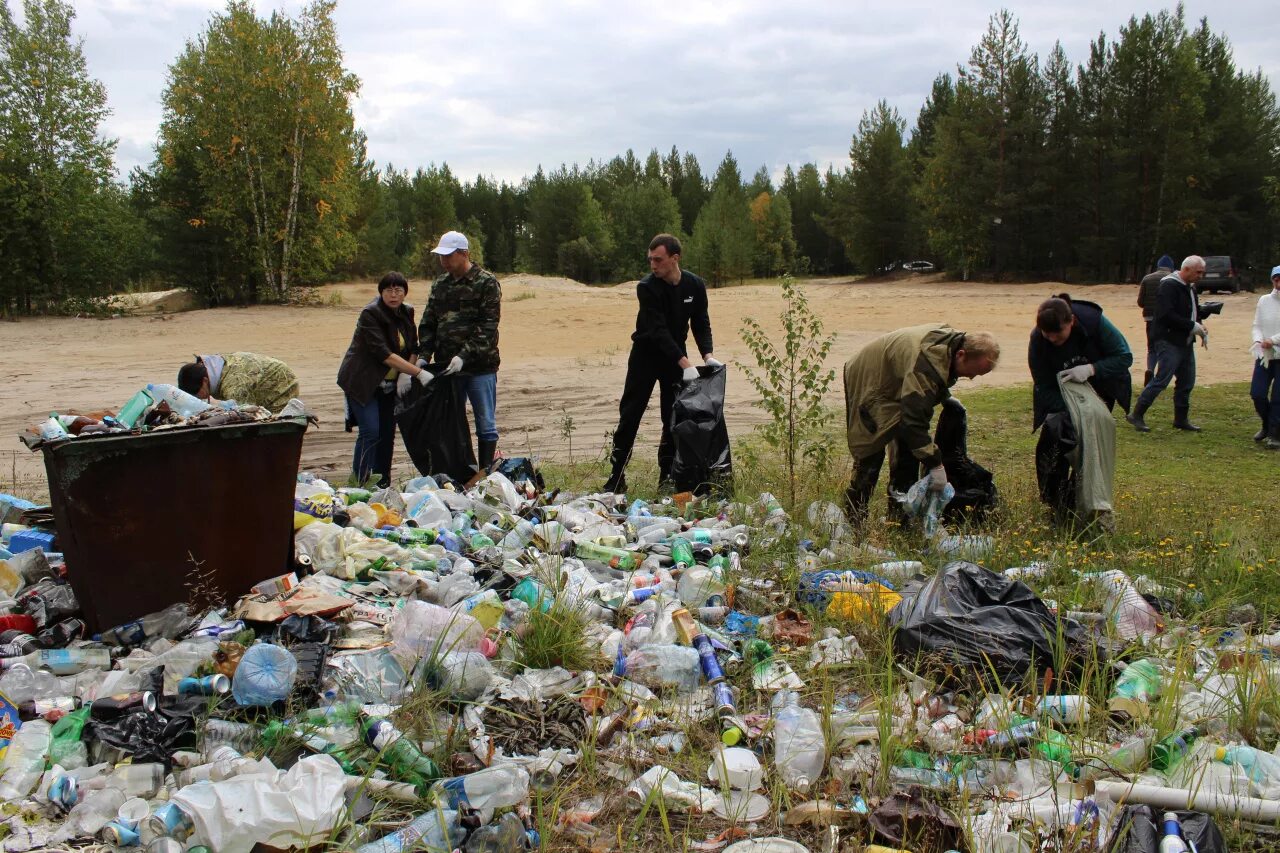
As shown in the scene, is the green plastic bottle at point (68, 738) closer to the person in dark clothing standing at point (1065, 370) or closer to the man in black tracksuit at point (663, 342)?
the man in black tracksuit at point (663, 342)

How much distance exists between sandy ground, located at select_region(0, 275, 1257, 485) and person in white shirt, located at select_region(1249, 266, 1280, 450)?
389 cm

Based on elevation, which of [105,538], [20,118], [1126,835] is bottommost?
[1126,835]

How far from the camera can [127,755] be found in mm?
2797

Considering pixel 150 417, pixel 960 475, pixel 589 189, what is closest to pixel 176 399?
pixel 150 417

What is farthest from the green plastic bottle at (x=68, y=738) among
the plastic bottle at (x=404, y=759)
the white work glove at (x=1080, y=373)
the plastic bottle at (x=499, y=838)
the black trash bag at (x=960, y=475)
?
the white work glove at (x=1080, y=373)

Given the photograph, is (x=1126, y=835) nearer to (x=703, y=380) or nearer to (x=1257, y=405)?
(x=703, y=380)

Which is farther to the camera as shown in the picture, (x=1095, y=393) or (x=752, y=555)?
(x=1095, y=393)

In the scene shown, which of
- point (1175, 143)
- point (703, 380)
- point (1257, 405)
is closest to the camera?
point (703, 380)

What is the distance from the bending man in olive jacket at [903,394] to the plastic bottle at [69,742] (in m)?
3.84

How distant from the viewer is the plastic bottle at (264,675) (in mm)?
3021

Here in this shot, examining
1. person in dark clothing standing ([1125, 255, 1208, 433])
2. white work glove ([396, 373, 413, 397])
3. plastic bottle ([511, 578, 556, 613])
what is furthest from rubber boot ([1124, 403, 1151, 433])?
plastic bottle ([511, 578, 556, 613])

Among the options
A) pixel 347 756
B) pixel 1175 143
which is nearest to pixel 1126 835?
pixel 347 756

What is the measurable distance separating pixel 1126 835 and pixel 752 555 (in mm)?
2483

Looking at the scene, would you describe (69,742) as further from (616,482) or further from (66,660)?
(616,482)
